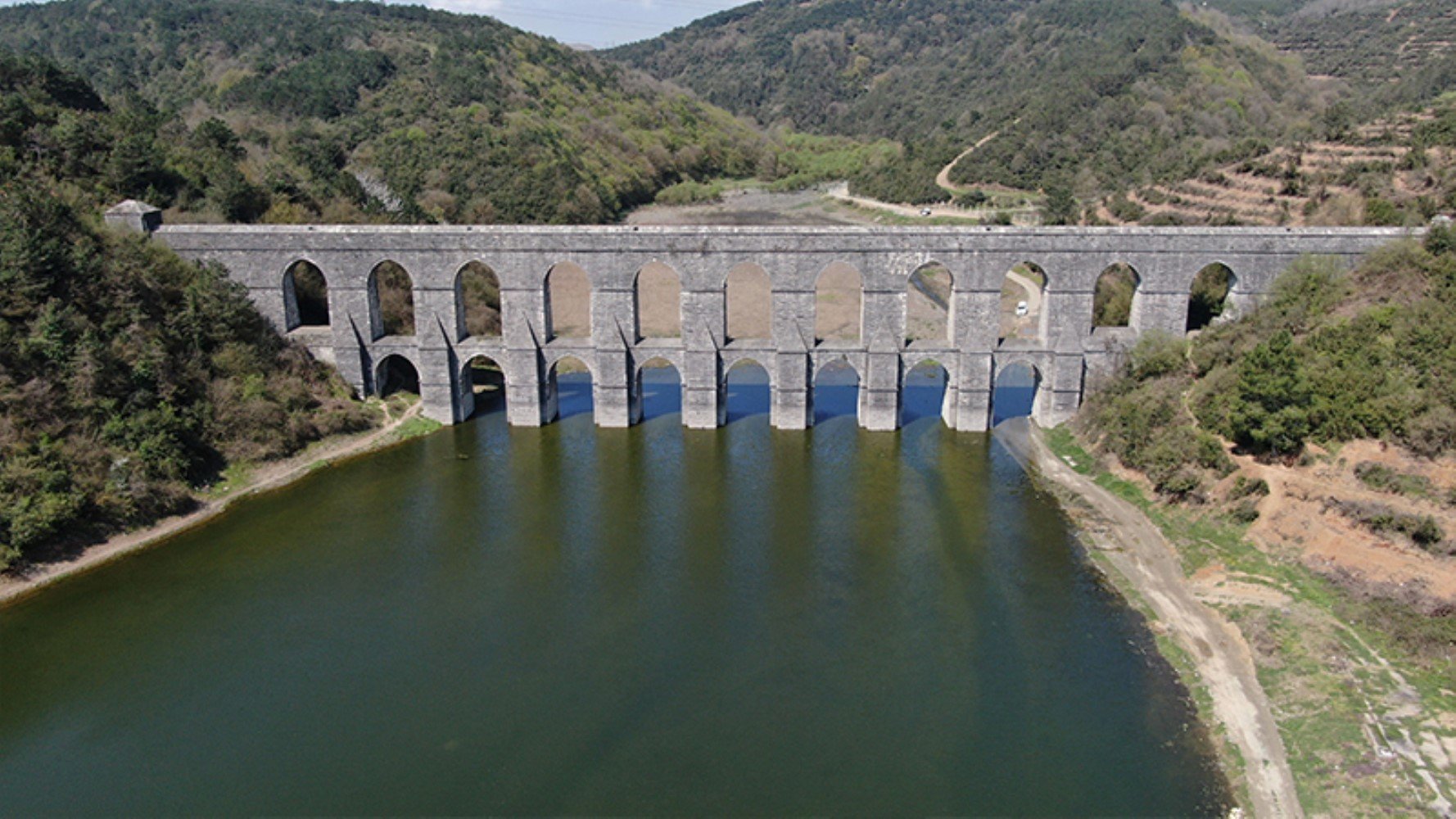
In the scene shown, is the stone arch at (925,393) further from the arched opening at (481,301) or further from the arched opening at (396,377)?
the arched opening at (396,377)

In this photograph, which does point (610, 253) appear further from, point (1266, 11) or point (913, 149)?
point (1266, 11)

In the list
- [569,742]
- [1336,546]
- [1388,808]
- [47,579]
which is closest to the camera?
[1388,808]

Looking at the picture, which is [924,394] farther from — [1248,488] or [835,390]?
[1248,488]

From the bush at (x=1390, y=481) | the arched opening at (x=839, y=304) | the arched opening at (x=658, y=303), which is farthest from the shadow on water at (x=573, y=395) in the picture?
the bush at (x=1390, y=481)

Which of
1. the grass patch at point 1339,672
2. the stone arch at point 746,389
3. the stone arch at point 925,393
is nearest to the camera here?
the grass patch at point 1339,672

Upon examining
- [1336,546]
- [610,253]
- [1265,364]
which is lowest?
[1336,546]

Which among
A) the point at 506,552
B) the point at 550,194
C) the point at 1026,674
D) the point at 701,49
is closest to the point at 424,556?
the point at 506,552

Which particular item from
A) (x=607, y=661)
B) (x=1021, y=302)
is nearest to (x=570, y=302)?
(x=1021, y=302)
